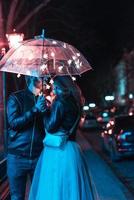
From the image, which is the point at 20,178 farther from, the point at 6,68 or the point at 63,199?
the point at 6,68

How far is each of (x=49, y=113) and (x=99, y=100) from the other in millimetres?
100695

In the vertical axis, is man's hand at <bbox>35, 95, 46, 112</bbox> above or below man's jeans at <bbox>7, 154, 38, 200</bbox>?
above

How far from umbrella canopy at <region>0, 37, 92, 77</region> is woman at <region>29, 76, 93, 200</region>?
29.0 inches

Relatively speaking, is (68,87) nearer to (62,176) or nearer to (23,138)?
(23,138)

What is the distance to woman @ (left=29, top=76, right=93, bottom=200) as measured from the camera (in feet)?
22.0

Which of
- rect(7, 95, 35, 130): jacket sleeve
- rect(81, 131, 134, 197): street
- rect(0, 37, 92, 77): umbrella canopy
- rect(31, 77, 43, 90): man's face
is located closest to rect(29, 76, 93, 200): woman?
rect(7, 95, 35, 130): jacket sleeve

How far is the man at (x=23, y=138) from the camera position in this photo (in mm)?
7023

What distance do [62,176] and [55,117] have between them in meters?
0.60

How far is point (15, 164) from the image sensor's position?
278 inches

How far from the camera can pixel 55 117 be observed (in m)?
6.75

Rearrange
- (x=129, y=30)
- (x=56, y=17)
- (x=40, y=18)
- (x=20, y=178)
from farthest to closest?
(x=129, y=30), (x=40, y=18), (x=56, y=17), (x=20, y=178)

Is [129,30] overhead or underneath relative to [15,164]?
overhead

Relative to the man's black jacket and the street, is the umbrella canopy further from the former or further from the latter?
the street

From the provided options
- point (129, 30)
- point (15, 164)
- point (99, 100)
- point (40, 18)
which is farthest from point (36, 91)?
point (99, 100)
